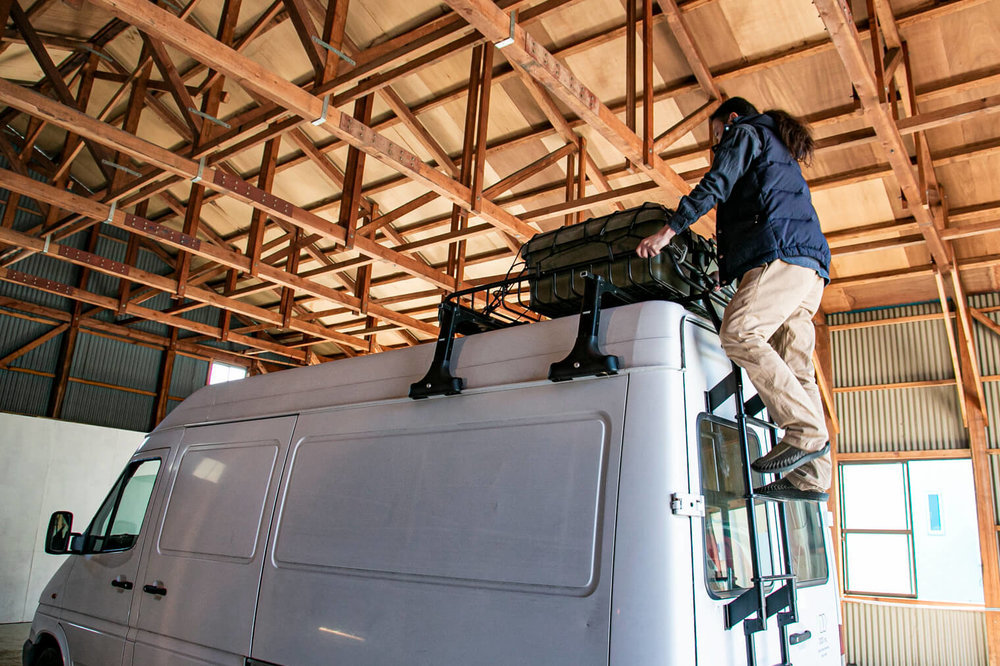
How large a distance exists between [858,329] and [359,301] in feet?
27.3

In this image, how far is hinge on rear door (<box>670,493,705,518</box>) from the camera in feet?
6.25

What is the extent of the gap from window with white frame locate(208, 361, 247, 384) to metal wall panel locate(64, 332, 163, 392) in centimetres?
134

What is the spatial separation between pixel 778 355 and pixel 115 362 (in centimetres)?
1628

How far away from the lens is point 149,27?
185 inches

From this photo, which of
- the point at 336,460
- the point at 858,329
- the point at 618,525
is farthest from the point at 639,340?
the point at 858,329

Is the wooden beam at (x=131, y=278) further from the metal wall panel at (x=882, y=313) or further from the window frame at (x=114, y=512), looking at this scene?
the metal wall panel at (x=882, y=313)

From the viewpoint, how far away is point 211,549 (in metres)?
3.25

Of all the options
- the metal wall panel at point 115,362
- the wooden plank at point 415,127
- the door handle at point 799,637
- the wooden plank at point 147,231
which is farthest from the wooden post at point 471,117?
the metal wall panel at point 115,362

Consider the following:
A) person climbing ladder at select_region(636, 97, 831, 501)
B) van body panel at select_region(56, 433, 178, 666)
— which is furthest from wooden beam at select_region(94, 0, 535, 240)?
person climbing ladder at select_region(636, 97, 831, 501)

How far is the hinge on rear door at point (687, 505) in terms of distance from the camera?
191 cm

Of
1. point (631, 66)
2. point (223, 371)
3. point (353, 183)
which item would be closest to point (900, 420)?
point (631, 66)

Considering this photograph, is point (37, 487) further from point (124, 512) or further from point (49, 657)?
point (124, 512)

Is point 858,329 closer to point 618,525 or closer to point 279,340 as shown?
point 618,525

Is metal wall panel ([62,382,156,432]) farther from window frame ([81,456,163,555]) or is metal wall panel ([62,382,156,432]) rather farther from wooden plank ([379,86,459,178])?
window frame ([81,456,163,555])
